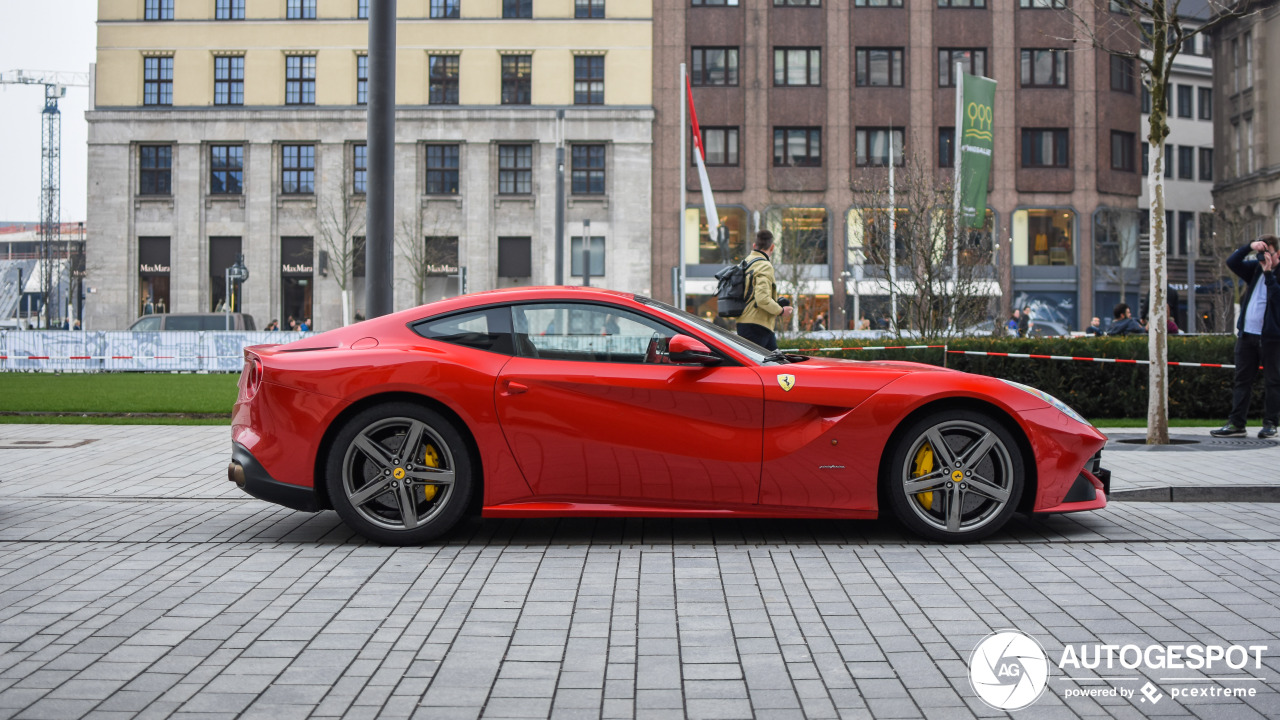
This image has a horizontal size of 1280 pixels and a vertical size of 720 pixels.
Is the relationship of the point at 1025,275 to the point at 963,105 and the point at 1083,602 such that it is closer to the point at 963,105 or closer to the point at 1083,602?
the point at 963,105

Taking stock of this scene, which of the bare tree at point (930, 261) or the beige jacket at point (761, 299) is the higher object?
the bare tree at point (930, 261)

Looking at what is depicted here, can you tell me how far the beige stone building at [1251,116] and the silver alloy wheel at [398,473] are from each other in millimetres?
52263

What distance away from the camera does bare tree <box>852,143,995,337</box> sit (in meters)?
16.9

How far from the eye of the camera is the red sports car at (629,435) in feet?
19.4

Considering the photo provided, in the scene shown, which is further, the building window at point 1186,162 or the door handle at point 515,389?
the building window at point 1186,162

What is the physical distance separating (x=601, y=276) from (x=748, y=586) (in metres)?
42.3

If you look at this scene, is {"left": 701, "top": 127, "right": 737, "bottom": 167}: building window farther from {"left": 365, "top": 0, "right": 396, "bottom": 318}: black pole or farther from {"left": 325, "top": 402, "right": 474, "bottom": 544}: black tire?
{"left": 325, "top": 402, "right": 474, "bottom": 544}: black tire

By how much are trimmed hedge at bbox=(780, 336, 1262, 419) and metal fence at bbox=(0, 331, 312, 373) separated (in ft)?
66.0

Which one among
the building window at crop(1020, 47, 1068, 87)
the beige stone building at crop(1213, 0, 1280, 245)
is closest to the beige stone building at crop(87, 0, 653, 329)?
the building window at crop(1020, 47, 1068, 87)

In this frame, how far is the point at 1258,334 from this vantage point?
1091 centimetres

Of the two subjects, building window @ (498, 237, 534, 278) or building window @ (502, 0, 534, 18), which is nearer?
building window @ (498, 237, 534, 278)

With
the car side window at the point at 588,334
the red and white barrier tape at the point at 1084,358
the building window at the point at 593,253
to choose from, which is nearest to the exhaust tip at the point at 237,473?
the car side window at the point at 588,334

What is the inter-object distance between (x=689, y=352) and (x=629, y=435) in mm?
551

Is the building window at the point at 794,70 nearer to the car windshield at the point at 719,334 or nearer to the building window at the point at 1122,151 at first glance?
the building window at the point at 1122,151
